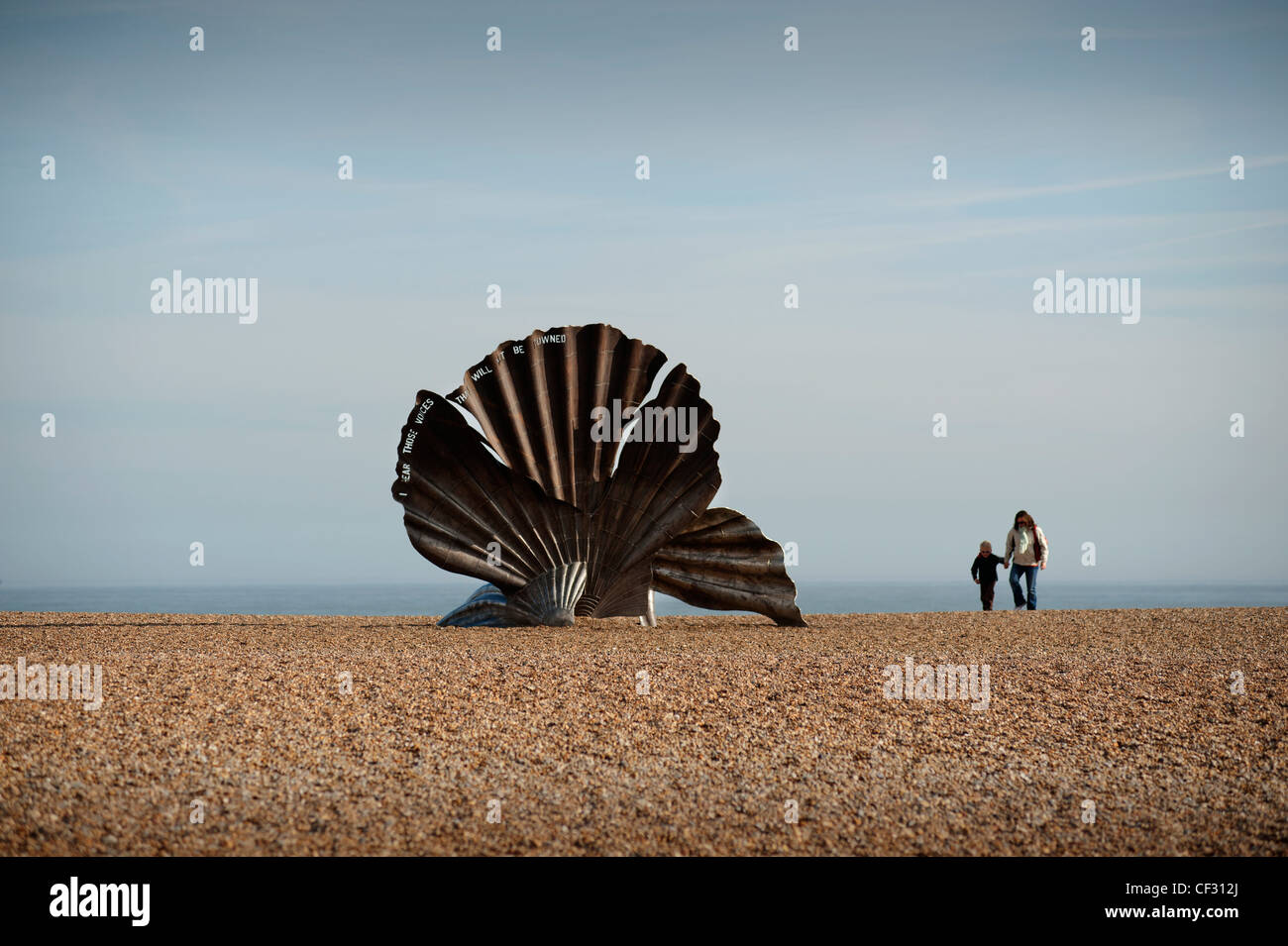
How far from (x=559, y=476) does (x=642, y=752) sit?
581cm

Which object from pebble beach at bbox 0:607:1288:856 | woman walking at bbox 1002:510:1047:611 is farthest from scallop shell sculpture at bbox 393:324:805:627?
woman walking at bbox 1002:510:1047:611

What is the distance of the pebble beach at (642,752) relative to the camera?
15.4 ft

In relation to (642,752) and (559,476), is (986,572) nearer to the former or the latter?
(559,476)

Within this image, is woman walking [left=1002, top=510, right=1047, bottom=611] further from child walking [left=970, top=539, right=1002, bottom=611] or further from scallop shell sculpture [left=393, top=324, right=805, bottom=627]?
scallop shell sculpture [left=393, top=324, right=805, bottom=627]

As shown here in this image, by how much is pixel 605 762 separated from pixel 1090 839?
2.29 m

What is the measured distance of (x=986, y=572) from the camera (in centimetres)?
1448

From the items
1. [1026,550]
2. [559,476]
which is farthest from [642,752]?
[1026,550]

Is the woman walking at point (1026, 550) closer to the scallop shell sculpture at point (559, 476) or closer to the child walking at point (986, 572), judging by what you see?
the child walking at point (986, 572)

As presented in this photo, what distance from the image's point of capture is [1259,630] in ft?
35.2

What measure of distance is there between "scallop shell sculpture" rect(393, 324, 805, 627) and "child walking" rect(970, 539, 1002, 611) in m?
4.89

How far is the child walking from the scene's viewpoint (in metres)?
14.4

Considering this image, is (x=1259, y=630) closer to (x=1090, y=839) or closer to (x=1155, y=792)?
(x=1155, y=792)
